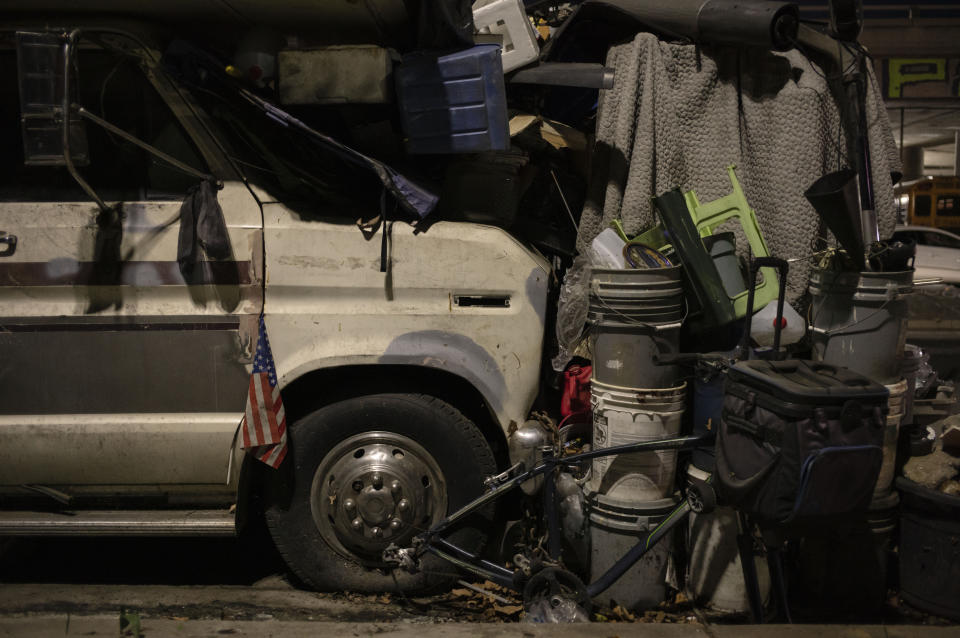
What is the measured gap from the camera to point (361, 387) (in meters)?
3.47

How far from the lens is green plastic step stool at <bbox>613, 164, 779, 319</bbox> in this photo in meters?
3.74

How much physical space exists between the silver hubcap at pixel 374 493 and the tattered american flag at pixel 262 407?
286 millimetres

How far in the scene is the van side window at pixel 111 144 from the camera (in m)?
3.37

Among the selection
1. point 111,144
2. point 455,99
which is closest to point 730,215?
point 455,99

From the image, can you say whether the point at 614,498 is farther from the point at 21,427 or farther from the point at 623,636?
the point at 21,427

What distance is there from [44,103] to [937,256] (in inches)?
514

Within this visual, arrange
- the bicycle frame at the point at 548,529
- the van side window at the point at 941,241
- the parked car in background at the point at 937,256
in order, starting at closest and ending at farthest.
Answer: the bicycle frame at the point at 548,529 → the parked car in background at the point at 937,256 → the van side window at the point at 941,241

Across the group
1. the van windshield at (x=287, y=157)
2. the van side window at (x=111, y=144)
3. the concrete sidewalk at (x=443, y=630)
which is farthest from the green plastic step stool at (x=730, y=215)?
the van side window at (x=111, y=144)

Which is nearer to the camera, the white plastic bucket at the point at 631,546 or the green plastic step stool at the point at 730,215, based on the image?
the white plastic bucket at the point at 631,546

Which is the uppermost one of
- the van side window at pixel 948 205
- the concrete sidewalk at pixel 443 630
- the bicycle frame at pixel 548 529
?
the van side window at pixel 948 205

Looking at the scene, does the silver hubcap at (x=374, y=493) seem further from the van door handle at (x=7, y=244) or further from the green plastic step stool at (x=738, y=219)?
the van door handle at (x=7, y=244)

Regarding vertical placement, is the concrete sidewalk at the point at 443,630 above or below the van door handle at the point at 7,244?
below

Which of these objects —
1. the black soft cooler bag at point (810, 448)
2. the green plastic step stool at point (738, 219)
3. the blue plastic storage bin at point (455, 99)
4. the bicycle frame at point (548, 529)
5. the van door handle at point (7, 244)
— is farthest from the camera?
the green plastic step stool at point (738, 219)

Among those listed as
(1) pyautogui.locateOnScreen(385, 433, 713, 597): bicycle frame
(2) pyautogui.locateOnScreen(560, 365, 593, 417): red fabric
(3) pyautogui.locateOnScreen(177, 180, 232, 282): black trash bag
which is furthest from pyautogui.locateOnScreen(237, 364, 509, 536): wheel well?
(3) pyautogui.locateOnScreen(177, 180, 232, 282): black trash bag
